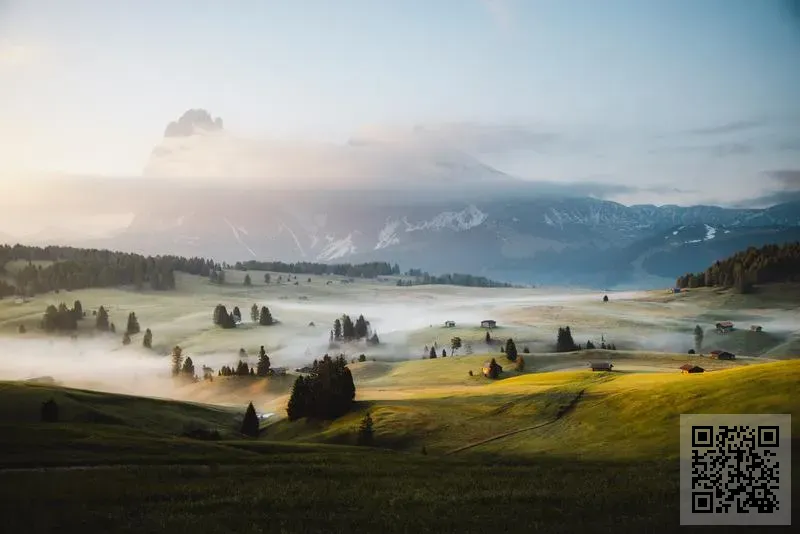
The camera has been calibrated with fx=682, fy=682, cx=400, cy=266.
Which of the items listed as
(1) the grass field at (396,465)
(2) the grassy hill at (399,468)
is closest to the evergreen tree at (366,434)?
(2) the grassy hill at (399,468)

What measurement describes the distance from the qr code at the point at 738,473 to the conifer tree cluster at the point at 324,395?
73.2 m

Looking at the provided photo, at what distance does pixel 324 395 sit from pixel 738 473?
92037 millimetres

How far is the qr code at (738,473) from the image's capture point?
48.1 meters

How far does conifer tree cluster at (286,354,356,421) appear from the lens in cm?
13512

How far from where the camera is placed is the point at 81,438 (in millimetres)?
80312

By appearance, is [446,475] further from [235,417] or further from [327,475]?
[235,417]

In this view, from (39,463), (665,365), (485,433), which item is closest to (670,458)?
(485,433)

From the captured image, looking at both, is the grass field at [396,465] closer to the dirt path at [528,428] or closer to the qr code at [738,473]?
the dirt path at [528,428]

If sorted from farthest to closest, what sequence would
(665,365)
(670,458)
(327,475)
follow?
1. (665,365)
2. (670,458)
3. (327,475)

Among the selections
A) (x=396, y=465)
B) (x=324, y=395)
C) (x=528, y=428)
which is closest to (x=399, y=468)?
(x=396, y=465)

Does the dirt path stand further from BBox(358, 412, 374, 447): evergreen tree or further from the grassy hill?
BBox(358, 412, 374, 447): evergreen tree

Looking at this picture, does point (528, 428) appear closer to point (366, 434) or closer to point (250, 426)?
point (366, 434)

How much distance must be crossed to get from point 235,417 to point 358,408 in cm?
2930

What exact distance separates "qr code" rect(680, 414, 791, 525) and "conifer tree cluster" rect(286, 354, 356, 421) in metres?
73.2
